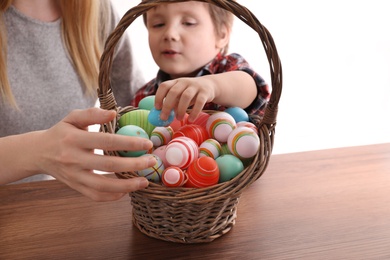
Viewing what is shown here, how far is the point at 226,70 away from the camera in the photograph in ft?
4.61

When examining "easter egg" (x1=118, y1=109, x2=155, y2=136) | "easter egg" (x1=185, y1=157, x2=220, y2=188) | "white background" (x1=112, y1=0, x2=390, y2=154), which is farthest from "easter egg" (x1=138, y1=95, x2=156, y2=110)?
"white background" (x1=112, y1=0, x2=390, y2=154)

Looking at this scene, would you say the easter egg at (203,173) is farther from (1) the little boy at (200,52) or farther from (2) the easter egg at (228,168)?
(1) the little boy at (200,52)

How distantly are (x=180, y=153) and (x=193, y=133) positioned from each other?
126 millimetres

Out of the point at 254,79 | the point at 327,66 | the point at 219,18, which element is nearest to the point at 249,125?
the point at 254,79

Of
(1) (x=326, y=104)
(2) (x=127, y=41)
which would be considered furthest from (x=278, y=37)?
(2) (x=127, y=41)

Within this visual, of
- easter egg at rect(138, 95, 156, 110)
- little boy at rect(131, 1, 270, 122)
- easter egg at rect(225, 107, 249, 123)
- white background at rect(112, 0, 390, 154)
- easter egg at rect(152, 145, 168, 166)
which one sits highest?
little boy at rect(131, 1, 270, 122)

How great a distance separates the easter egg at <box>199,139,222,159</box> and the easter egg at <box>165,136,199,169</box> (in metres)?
0.05

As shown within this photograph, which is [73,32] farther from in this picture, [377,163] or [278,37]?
[278,37]

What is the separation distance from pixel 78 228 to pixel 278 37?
2589 mm

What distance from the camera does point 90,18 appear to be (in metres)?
1.50

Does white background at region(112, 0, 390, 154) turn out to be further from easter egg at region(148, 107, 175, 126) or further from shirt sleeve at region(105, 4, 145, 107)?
easter egg at region(148, 107, 175, 126)

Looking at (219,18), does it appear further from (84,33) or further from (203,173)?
(203,173)

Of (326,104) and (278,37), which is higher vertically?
(278,37)

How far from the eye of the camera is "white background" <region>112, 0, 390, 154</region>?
10.4 feet
